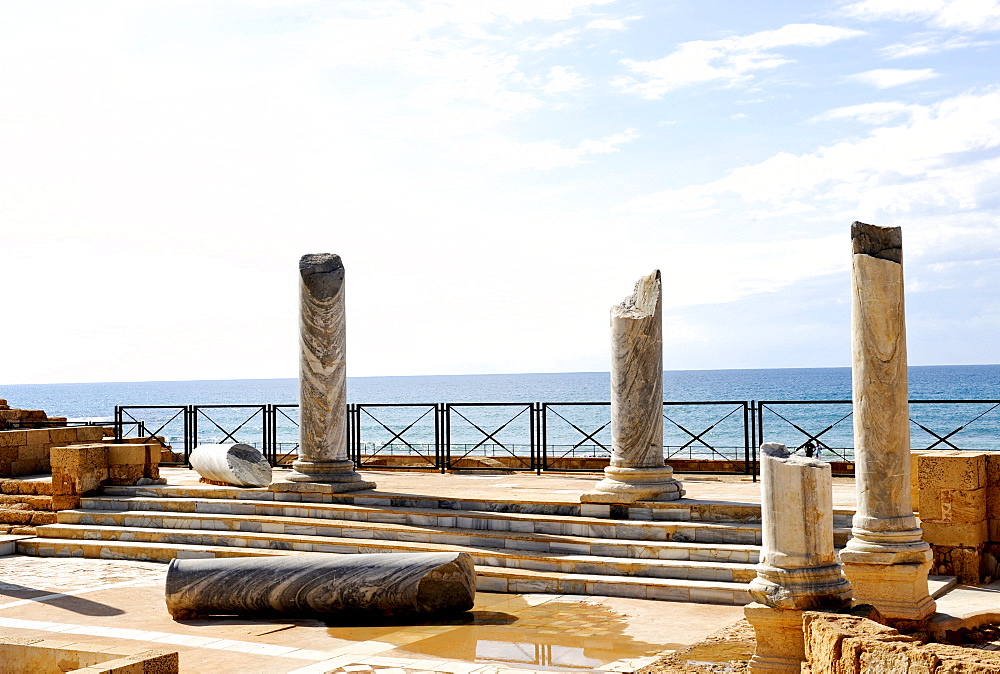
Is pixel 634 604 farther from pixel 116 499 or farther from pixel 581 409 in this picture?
pixel 581 409

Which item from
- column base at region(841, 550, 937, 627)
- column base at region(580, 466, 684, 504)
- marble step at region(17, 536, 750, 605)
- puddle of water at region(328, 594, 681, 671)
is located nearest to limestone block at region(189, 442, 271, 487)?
marble step at region(17, 536, 750, 605)

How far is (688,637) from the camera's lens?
8109mm

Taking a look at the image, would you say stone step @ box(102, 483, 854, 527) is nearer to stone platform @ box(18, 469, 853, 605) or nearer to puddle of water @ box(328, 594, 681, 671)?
stone platform @ box(18, 469, 853, 605)

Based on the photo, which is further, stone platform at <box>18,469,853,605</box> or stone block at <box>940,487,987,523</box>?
stone platform at <box>18,469,853,605</box>

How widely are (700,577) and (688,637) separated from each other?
1891 mm

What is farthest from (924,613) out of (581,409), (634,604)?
(581,409)

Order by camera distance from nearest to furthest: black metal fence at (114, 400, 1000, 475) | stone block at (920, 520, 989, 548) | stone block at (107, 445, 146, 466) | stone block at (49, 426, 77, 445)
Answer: stone block at (920, 520, 989, 548)
stone block at (107, 445, 146, 466)
stone block at (49, 426, 77, 445)
black metal fence at (114, 400, 1000, 475)

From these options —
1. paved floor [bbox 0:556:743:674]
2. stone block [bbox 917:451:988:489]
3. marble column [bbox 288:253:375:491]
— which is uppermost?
marble column [bbox 288:253:375:491]

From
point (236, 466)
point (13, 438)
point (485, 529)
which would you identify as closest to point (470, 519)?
point (485, 529)

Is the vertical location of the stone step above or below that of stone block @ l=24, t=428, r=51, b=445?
below

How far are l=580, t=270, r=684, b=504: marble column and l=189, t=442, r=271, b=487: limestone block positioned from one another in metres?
5.42

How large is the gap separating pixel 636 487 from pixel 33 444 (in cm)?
1116

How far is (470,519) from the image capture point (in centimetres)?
1196

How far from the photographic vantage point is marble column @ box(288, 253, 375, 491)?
46.5ft
